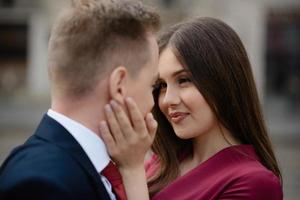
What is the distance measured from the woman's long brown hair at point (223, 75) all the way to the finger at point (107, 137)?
1.97 feet

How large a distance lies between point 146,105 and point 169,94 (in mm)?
611

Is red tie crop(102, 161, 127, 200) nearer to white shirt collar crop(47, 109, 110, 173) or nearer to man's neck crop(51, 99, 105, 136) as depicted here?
white shirt collar crop(47, 109, 110, 173)

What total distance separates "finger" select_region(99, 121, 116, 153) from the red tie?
54 millimetres

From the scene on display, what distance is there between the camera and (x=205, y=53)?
2600 millimetres

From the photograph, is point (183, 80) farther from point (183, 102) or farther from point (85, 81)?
point (85, 81)

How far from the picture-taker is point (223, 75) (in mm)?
2588

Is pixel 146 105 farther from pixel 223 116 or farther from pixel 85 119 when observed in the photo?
pixel 223 116

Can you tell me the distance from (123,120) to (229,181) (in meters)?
0.63

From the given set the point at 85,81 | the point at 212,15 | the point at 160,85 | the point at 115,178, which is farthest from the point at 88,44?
the point at 212,15

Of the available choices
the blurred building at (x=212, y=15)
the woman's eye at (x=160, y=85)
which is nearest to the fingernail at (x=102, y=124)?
the woman's eye at (x=160, y=85)

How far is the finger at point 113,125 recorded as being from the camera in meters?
1.99

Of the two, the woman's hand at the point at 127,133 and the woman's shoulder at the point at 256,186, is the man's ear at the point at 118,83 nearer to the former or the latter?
the woman's hand at the point at 127,133

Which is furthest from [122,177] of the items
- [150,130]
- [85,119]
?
[85,119]

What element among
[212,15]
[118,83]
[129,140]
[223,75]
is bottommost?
[212,15]
